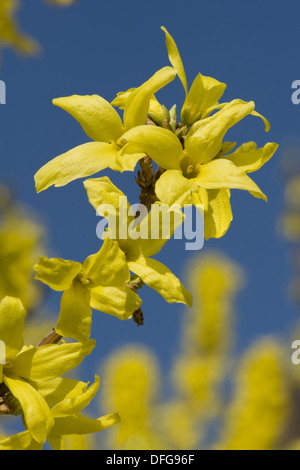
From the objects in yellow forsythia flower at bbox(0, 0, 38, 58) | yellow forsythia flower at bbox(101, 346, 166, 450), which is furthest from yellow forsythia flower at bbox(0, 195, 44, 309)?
yellow forsythia flower at bbox(101, 346, 166, 450)

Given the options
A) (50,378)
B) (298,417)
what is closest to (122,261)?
(50,378)

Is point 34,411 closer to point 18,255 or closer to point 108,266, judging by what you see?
point 108,266

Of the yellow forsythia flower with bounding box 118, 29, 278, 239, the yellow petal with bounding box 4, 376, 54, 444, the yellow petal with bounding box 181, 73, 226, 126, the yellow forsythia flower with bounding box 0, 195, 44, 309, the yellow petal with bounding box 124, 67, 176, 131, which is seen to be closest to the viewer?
the yellow petal with bounding box 4, 376, 54, 444

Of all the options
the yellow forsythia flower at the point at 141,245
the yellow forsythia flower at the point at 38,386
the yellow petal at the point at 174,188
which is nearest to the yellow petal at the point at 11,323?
the yellow forsythia flower at the point at 38,386

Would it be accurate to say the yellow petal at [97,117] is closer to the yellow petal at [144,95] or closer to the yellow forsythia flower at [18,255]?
the yellow petal at [144,95]

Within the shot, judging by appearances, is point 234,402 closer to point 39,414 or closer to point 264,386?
point 264,386

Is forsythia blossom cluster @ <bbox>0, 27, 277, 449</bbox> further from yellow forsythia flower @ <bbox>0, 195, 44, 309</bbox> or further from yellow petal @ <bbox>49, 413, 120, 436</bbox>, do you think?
yellow forsythia flower @ <bbox>0, 195, 44, 309</bbox>
